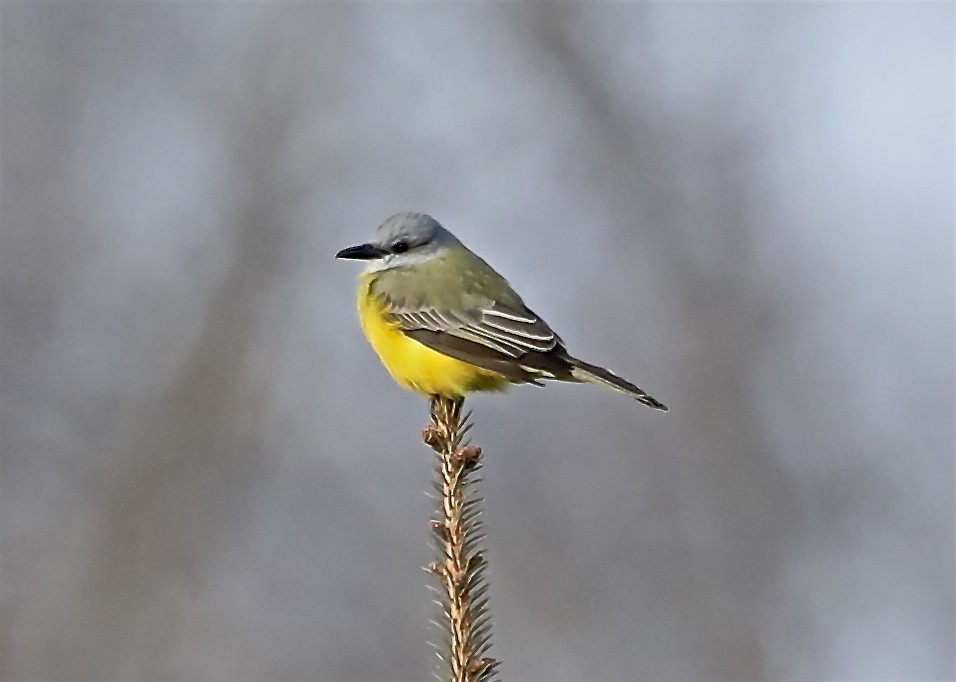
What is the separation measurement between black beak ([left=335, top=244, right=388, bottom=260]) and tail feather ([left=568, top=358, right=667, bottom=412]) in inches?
46.6

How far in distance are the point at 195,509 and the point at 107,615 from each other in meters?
0.84

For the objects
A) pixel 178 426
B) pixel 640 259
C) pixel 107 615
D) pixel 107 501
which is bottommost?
pixel 107 615

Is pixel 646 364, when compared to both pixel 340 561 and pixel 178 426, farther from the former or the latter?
pixel 178 426

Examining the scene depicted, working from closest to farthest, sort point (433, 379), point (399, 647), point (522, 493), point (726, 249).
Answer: point (433, 379) < point (399, 647) < point (522, 493) < point (726, 249)

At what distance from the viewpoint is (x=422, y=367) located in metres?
4.16

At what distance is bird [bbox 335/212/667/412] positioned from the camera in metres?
3.98

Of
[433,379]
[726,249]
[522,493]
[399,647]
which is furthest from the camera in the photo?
[726,249]

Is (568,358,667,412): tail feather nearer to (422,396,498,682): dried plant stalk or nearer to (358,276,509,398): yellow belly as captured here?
(358,276,509,398): yellow belly

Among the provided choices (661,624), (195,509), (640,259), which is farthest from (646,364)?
(195,509)

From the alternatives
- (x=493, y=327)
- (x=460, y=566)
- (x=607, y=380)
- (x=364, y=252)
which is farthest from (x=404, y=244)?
(x=460, y=566)

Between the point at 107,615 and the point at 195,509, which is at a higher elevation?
the point at 195,509

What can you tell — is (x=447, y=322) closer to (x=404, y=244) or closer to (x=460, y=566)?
(x=404, y=244)

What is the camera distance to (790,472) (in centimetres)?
768

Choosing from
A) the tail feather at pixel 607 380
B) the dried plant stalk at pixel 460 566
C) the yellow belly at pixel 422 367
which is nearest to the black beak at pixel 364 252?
the yellow belly at pixel 422 367
